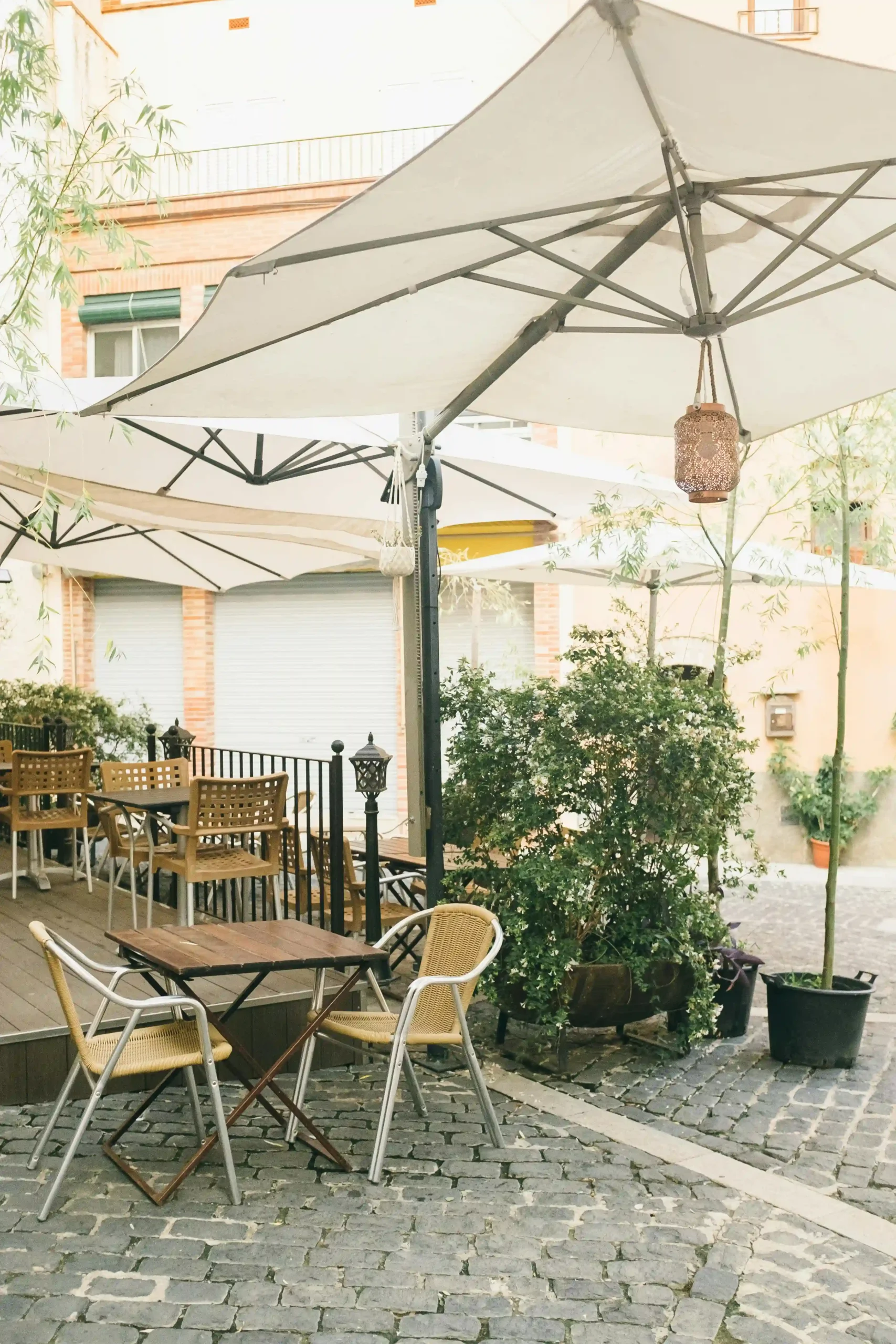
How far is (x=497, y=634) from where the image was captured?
16.8 m

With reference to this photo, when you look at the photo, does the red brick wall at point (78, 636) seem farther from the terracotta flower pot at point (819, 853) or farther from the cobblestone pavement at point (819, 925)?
the cobblestone pavement at point (819, 925)

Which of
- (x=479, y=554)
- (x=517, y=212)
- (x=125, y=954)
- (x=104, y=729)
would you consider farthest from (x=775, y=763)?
(x=517, y=212)

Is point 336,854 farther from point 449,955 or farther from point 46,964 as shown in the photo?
point 46,964

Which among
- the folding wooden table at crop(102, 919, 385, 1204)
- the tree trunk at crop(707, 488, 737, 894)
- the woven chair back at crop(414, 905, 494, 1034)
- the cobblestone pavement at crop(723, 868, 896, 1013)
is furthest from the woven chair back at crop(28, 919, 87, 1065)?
the cobblestone pavement at crop(723, 868, 896, 1013)

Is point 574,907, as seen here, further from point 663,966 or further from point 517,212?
point 517,212

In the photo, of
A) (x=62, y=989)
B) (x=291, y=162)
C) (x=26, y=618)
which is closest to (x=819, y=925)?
(x=62, y=989)

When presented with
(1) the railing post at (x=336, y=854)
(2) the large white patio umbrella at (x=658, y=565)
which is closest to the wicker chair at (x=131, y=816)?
(1) the railing post at (x=336, y=854)

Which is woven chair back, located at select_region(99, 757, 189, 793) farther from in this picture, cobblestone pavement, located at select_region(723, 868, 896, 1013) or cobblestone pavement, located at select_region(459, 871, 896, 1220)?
cobblestone pavement, located at select_region(723, 868, 896, 1013)

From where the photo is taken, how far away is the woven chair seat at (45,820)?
8.04 metres

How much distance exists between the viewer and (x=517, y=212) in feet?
12.0

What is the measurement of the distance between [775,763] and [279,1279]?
1098 cm

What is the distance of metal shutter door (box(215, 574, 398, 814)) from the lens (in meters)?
17.2

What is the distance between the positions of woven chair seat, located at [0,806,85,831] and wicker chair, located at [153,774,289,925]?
156cm

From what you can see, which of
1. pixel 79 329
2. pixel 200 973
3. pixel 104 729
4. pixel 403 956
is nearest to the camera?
pixel 200 973
